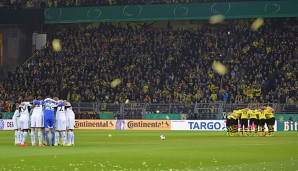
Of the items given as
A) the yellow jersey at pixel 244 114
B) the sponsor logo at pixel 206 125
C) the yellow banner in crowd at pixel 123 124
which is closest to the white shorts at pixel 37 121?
the yellow jersey at pixel 244 114

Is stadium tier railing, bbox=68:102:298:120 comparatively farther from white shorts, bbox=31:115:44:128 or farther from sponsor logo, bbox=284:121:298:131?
white shorts, bbox=31:115:44:128

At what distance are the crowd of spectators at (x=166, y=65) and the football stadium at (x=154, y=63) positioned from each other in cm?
10

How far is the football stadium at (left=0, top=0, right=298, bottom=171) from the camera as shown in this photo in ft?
202

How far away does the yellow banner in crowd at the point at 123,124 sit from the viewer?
6297cm

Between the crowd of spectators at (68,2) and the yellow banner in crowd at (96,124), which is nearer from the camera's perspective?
the yellow banner in crowd at (96,124)

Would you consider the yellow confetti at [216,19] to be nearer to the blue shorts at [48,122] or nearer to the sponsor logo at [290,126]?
the sponsor logo at [290,126]

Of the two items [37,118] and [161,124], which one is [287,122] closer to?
[161,124]

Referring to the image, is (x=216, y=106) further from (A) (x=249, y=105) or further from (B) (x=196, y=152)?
(B) (x=196, y=152)

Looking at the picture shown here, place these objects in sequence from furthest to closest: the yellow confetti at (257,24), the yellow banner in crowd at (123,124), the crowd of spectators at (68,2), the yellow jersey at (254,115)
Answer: the crowd of spectators at (68,2), the yellow confetti at (257,24), the yellow banner in crowd at (123,124), the yellow jersey at (254,115)

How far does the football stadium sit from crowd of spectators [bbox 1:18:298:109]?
10cm

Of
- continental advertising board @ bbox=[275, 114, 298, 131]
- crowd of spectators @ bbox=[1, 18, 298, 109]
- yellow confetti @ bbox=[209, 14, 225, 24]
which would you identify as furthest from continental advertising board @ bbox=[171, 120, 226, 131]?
yellow confetti @ bbox=[209, 14, 225, 24]

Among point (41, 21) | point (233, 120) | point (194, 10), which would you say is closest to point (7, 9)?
point (41, 21)

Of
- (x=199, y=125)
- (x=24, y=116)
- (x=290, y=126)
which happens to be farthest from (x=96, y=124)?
(x=24, y=116)

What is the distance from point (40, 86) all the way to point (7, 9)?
37.1 feet
